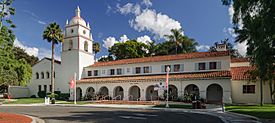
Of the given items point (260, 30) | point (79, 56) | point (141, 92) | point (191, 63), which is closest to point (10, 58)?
point (260, 30)

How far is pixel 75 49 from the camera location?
47.4 metres

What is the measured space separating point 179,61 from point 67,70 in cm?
2086

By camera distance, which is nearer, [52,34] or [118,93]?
[118,93]

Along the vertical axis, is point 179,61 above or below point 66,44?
below

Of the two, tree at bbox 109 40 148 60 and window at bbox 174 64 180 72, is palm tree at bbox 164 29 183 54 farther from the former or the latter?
window at bbox 174 64 180 72

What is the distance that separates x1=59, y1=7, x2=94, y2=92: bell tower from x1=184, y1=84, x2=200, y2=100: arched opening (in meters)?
20.1

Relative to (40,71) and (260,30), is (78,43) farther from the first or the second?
(260,30)

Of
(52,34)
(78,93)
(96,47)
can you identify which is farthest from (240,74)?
(96,47)

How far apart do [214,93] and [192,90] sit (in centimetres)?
306

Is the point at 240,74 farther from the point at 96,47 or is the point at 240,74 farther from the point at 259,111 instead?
the point at 96,47

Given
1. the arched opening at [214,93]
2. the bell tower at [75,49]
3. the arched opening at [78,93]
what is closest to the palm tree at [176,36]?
the bell tower at [75,49]

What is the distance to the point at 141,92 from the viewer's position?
38531 mm

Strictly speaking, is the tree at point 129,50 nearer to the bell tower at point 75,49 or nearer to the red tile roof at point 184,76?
the bell tower at point 75,49

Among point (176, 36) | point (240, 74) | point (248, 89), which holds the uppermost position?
point (176, 36)
